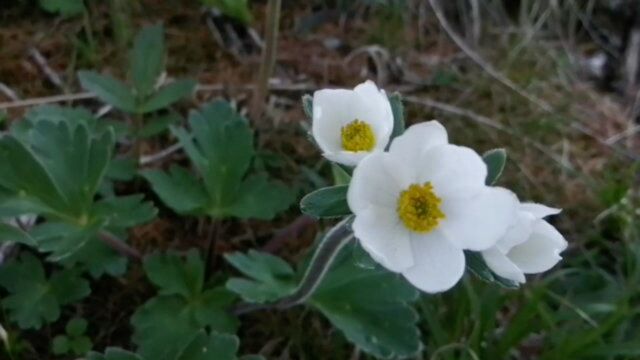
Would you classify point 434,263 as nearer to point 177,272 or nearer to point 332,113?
point 332,113

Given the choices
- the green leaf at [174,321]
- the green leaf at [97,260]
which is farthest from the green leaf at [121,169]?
the green leaf at [174,321]

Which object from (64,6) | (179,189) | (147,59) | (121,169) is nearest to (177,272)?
(179,189)

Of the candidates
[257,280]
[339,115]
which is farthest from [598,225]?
[339,115]

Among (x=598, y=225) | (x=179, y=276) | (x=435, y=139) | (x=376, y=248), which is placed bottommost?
(x=598, y=225)

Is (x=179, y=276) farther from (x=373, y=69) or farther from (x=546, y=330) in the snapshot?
(x=373, y=69)

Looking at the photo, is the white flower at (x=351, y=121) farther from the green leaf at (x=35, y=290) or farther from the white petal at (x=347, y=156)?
the green leaf at (x=35, y=290)

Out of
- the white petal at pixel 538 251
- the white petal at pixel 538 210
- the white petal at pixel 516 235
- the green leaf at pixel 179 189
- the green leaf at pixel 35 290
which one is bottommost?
the green leaf at pixel 35 290
